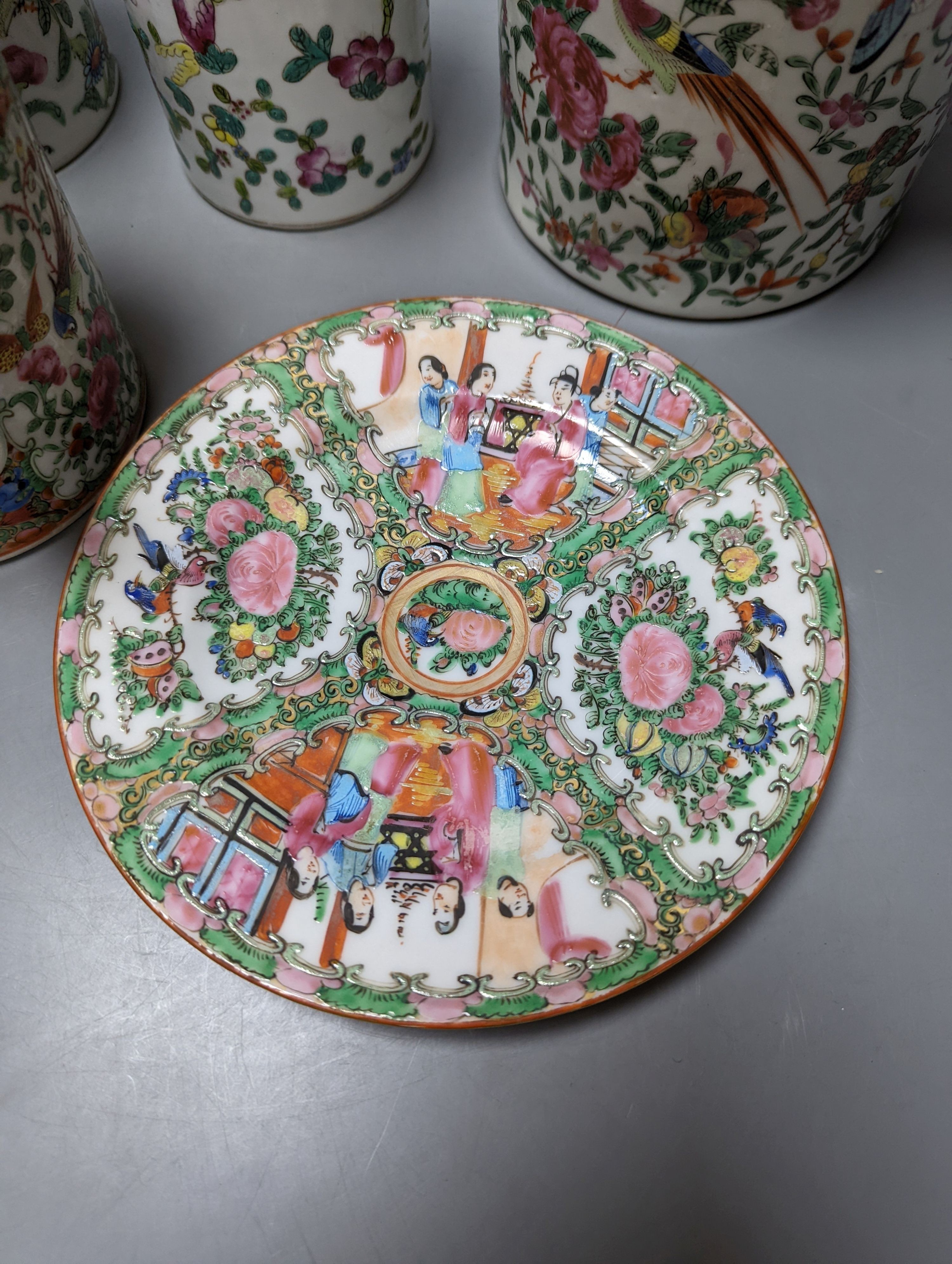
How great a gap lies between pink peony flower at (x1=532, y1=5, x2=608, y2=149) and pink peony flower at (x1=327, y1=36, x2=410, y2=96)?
0.11 m

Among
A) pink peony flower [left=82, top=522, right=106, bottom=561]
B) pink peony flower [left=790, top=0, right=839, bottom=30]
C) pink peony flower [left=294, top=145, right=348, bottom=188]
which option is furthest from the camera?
pink peony flower [left=294, top=145, right=348, bottom=188]

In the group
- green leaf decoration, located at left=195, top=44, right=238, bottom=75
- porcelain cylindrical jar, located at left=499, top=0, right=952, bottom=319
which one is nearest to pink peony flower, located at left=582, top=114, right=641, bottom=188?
porcelain cylindrical jar, located at left=499, top=0, right=952, bottom=319

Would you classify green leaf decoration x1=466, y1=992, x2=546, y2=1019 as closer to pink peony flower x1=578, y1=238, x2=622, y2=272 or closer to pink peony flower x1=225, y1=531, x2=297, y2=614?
pink peony flower x1=225, y1=531, x2=297, y2=614

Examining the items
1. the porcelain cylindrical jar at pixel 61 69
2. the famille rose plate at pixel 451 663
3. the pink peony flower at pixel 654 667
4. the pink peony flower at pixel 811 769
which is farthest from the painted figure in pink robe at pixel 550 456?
the porcelain cylindrical jar at pixel 61 69

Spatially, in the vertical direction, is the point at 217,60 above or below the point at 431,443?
above

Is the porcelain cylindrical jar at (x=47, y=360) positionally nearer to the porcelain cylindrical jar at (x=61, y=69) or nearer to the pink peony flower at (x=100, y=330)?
the pink peony flower at (x=100, y=330)

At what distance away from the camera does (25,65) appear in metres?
0.65

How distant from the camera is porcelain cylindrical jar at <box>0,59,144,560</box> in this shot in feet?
1.54

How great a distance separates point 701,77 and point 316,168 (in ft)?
0.92

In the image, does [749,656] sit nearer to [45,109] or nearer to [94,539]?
[94,539]

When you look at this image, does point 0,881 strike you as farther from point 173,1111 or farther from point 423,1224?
point 423,1224

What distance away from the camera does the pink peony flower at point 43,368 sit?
1.65 feet

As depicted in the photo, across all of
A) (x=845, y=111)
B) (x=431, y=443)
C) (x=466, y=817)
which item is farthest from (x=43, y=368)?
(x=845, y=111)

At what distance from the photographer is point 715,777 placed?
0.51 metres
